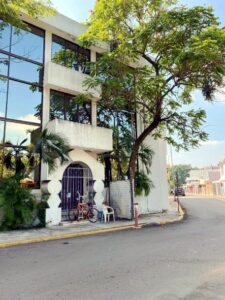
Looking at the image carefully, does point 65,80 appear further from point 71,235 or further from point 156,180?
point 156,180

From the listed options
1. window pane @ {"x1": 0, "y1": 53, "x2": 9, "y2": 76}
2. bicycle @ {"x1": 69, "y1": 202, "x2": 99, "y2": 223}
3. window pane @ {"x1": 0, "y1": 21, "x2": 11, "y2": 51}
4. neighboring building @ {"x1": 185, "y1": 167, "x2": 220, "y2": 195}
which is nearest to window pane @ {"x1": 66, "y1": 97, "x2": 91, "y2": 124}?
window pane @ {"x1": 0, "y1": 53, "x2": 9, "y2": 76}

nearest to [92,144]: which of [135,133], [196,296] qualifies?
[135,133]

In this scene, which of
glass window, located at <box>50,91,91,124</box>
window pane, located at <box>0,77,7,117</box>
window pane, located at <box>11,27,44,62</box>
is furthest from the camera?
glass window, located at <box>50,91,91,124</box>

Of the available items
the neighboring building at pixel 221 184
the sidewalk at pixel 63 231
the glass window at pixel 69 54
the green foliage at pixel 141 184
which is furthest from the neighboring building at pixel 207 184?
the sidewalk at pixel 63 231

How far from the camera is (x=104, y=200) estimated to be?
53.4ft

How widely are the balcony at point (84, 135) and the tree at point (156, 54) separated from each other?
1798 mm

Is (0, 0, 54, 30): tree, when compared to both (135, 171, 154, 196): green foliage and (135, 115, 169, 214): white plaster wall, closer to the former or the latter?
(135, 115, 169, 214): white plaster wall

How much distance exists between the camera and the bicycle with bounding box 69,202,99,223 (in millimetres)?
14758

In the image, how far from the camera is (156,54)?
1636 cm

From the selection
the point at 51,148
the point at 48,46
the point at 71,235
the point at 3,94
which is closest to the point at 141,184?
the point at 51,148

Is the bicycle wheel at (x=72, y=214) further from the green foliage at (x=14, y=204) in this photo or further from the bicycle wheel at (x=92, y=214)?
the green foliage at (x=14, y=204)

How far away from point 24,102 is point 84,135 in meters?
3.45

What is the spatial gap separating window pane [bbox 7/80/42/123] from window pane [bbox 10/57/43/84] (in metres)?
0.39

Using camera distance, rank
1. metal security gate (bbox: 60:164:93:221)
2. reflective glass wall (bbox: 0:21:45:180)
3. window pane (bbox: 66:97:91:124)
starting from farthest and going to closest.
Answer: window pane (bbox: 66:97:91:124) → metal security gate (bbox: 60:164:93:221) → reflective glass wall (bbox: 0:21:45:180)
